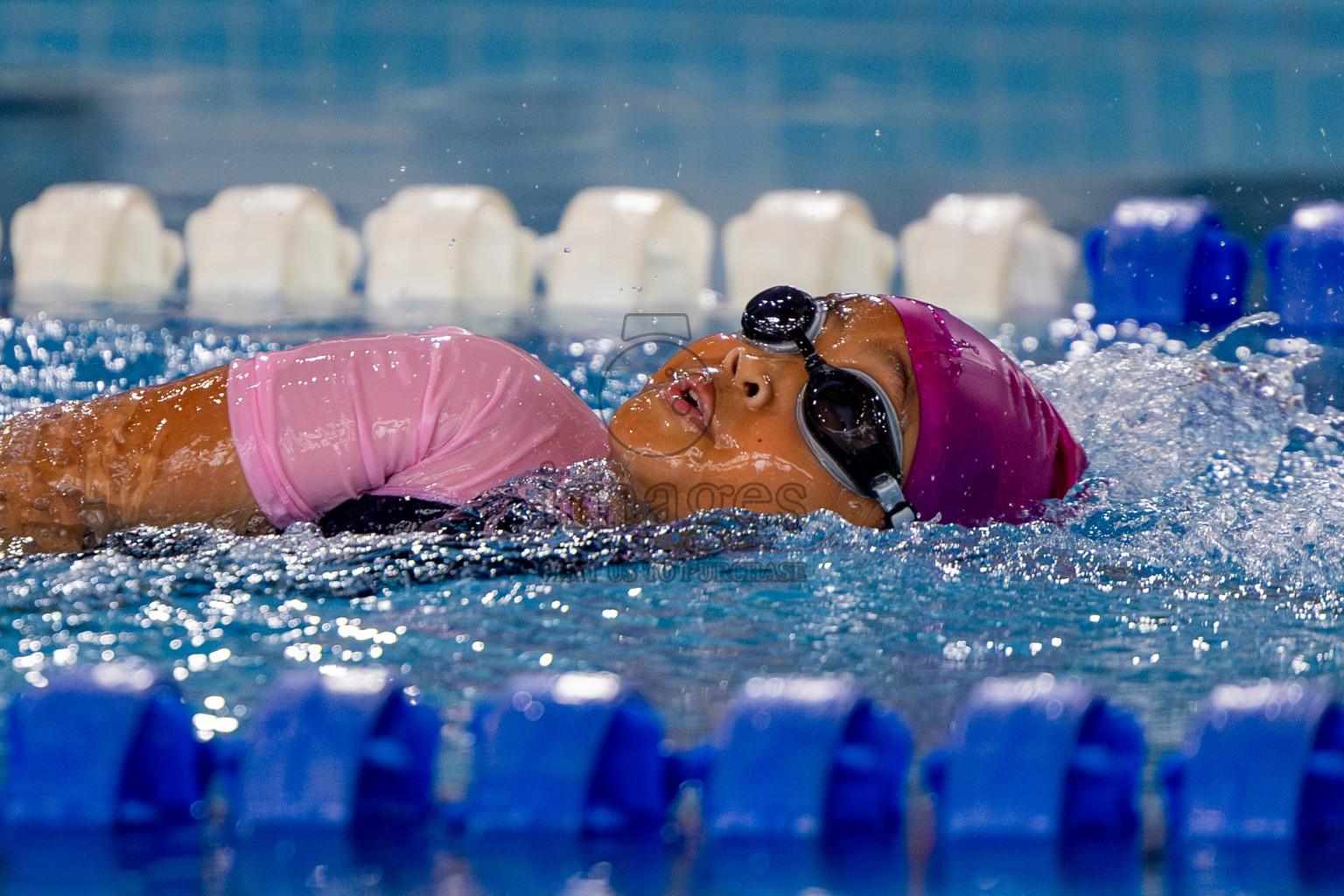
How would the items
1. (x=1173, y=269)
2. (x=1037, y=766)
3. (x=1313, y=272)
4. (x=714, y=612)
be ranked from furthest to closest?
(x=1173, y=269), (x=1313, y=272), (x=714, y=612), (x=1037, y=766)

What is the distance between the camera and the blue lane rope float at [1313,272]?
167 inches

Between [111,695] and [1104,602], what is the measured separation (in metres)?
1.09

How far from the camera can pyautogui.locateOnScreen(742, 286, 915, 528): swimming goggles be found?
5.71ft

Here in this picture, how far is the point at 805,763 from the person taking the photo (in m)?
1.19

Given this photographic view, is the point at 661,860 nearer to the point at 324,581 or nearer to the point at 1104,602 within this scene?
the point at 324,581

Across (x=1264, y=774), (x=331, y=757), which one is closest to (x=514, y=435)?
(x=331, y=757)

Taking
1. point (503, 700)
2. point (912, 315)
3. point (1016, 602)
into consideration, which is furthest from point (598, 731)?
point (912, 315)

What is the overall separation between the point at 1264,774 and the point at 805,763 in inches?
14.7

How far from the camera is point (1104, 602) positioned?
5.59 feet

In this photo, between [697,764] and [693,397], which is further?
[693,397]

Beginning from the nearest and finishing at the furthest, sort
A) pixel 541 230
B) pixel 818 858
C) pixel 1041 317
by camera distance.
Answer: pixel 818 858
pixel 1041 317
pixel 541 230

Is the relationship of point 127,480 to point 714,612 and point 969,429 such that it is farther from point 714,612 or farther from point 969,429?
point 969,429

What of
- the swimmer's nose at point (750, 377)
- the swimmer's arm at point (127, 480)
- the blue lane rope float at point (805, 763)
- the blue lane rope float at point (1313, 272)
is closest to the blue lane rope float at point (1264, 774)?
the blue lane rope float at point (805, 763)

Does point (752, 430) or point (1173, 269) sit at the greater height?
point (1173, 269)
